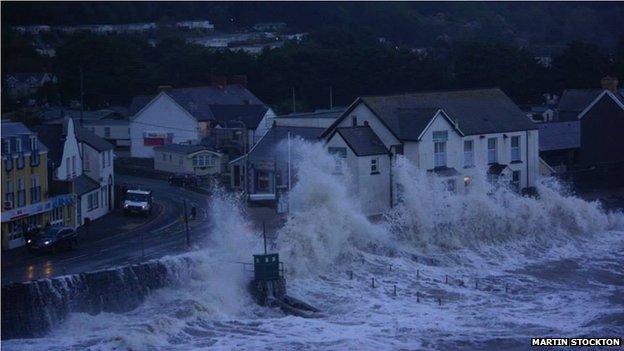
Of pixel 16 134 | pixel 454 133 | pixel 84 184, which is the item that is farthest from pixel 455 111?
pixel 16 134

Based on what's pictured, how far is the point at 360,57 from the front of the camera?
119 feet

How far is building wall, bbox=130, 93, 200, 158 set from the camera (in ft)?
97.0

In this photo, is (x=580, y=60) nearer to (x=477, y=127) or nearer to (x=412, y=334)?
(x=477, y=127)

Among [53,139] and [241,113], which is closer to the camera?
[53,139]

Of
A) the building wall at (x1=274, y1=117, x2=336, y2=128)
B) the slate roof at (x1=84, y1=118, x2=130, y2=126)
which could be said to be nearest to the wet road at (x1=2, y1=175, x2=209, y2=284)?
the building wall at (x1=274, y1=117, x2=336, y2=128)

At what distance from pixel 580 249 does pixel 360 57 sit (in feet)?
56.9

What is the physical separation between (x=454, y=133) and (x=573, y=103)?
368 inches

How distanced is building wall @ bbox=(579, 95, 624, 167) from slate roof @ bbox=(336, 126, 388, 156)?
795 cm

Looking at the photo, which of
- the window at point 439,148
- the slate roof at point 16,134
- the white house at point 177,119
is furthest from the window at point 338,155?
the white house at point 177,119

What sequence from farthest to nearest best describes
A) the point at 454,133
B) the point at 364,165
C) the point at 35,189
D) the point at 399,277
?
the point at 454,133 → the point at 364,165 → the point at 35,189 → the point at 399,277

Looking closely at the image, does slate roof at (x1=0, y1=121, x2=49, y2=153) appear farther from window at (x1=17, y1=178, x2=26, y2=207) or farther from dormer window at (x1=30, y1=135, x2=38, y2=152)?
window at (x1=17, y1=178, x2=26, y2=207)

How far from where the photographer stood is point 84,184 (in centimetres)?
2022

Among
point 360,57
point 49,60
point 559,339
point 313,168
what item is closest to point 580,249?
point 313,168

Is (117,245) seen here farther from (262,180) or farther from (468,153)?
(468,153)
